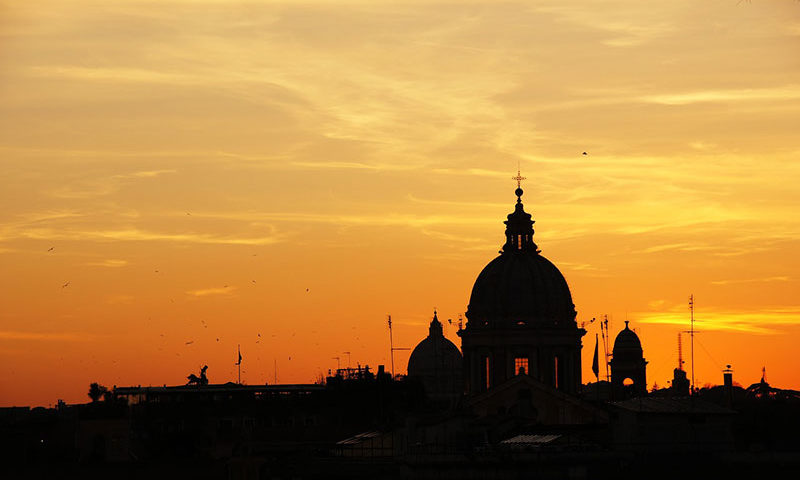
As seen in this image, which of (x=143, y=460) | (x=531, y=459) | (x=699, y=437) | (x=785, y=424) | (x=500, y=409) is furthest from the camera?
(x=500, y=409)

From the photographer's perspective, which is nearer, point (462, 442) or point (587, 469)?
point (587, 469)

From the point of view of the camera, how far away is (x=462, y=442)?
143875 mm

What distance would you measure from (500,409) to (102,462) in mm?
42221

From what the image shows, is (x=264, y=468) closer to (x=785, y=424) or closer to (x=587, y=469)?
(x=587, y=469)

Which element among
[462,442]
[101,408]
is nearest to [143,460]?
[101,408]

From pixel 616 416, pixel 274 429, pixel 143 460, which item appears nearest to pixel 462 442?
pixel 616 416

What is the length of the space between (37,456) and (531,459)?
5273cm

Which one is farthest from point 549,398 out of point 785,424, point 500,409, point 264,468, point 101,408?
point 264,468

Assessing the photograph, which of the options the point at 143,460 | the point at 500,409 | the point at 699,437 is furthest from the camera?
the point at 500,409

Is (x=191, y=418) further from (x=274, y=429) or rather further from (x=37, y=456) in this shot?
(x=37, y=456)

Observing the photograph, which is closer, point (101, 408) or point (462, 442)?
point (462, 442)

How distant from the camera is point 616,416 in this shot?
14925 centimetres

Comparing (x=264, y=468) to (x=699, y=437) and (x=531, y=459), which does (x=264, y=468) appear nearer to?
(x=531, y=459)

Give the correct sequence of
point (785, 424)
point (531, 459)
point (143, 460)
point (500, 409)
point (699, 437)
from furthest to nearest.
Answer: point (500, 409), point (785, 424), point (143, 460), point (699, 437), point (531, 459)
